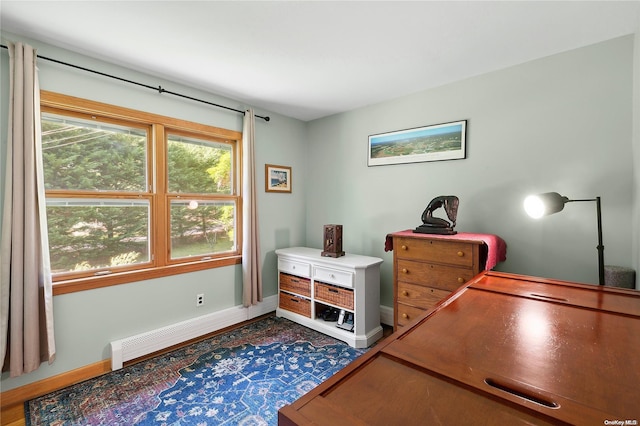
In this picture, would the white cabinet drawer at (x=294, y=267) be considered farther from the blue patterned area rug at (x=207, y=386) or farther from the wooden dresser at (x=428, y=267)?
the wooden dresser at (x=428, y=267)

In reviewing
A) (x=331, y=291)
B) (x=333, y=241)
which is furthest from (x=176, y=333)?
(x=333, y=241)

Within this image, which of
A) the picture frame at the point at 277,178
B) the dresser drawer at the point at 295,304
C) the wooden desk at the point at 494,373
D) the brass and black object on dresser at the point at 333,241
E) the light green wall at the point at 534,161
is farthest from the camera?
the picture frame at the point at 277,178

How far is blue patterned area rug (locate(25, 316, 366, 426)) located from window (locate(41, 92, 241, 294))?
752mm

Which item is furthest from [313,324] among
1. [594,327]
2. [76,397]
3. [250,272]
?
[594,327]

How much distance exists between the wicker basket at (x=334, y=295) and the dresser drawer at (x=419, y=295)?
54cm

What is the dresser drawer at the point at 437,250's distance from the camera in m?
2.06

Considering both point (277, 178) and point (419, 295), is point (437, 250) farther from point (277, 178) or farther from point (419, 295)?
point (277, 178)

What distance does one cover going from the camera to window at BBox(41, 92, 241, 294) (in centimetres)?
221

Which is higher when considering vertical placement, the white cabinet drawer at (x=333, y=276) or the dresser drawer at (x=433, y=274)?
the dresser drawer at (x=433, y=274)

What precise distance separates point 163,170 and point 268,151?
1.22 m

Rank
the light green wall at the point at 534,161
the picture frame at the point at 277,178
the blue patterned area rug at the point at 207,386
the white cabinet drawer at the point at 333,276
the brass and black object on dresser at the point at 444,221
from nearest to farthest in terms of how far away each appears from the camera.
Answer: the blue patterned area rug at the point at 207,386, the light green wall at the point at 534,161, the brass and black object on dresser at the point at 444,221, the white cabinet drawer at the point at 333,276, the picture frame at the point at 277,178

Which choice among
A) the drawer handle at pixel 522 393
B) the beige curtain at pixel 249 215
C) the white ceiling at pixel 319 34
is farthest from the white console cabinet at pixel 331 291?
the drawer handle at pixel 522 393

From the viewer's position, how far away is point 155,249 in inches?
105

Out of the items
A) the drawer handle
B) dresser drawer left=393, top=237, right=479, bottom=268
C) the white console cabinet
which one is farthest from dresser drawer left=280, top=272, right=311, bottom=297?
the drawer handle
